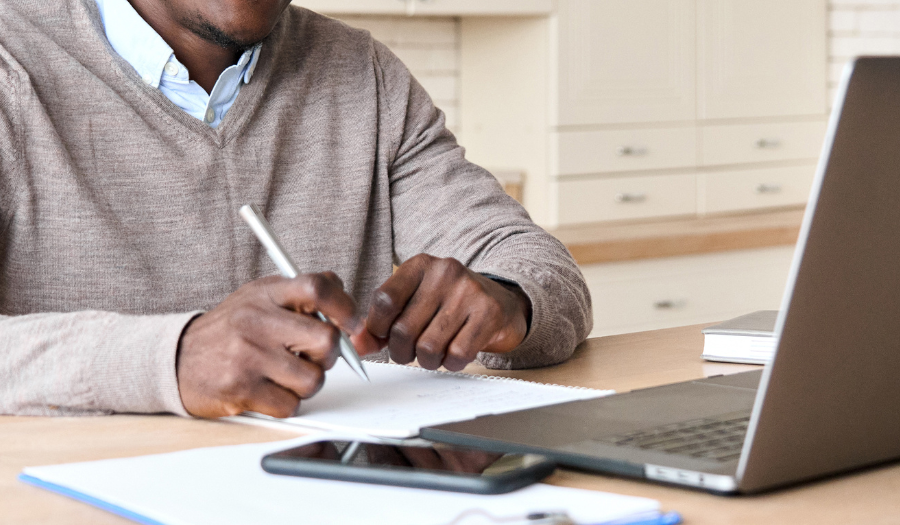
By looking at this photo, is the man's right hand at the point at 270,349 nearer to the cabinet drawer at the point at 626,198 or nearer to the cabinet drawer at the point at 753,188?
the cabinet drawer at the point at 626,198

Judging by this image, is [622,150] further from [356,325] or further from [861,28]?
[356,325]

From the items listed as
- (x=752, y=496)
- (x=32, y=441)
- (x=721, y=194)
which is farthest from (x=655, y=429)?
(x=721, y=194)

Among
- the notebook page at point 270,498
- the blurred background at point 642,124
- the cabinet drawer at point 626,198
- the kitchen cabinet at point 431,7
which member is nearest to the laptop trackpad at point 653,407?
the notebook page at point 270,498

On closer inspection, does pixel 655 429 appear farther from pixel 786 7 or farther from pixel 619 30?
pixel 786 7

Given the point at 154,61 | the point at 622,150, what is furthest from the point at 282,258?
the point at 622,150

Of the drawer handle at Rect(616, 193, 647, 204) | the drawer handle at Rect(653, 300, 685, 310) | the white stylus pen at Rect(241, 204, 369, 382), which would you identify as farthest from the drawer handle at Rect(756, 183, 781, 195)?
the white stylus pen at Rect(241, 204, 369, 382)

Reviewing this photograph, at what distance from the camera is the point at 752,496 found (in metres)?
0.59

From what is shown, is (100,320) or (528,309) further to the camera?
(528,309)

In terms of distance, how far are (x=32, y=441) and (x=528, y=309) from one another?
50 centimetres

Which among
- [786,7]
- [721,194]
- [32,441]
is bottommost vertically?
[721,194]

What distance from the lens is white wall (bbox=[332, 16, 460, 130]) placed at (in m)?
3.25

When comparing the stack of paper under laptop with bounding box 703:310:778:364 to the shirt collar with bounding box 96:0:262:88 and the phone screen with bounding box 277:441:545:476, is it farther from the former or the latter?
the shirt collar with bounding box 96:0:262:88

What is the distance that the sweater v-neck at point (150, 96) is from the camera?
4.30ft

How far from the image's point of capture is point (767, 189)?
355 cm
